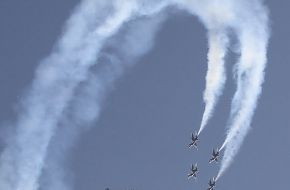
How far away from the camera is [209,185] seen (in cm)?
14500

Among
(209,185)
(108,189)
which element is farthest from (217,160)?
(108,189)

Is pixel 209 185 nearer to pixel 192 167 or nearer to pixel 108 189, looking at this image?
pixel 192 167

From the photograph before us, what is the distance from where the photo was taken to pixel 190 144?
14625cm

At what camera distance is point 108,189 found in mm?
145125

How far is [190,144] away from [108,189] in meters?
13.9

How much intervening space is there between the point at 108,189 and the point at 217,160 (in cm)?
1668

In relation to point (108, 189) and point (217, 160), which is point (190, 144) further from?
point (108, 189)

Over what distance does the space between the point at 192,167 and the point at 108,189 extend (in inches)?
538

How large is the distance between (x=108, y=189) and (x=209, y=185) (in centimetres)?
1496

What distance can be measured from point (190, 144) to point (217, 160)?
4.78 m

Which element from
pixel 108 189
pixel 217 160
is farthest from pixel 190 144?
pixel 108 189

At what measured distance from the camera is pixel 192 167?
149 m

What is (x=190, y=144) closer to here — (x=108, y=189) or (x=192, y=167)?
(x=192, y=167)

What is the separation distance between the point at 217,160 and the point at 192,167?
5.94m
